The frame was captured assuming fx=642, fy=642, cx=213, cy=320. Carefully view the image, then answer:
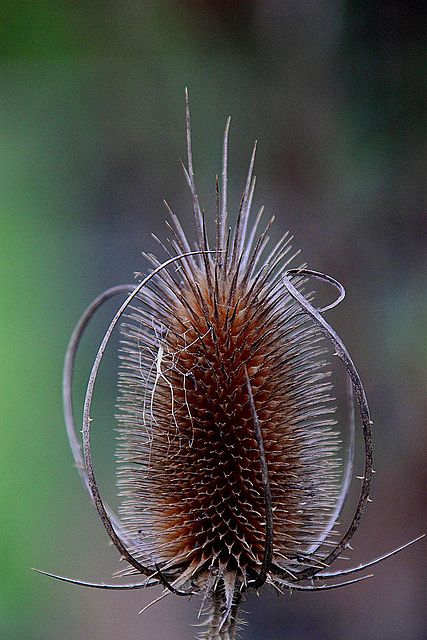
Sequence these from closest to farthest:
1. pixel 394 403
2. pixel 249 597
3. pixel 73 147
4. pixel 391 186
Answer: pixel 249 597 → pixel 394 403 → pixel 391 186 → pixel 73 147

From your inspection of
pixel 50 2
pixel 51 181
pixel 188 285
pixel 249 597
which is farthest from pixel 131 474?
pixel 50 2

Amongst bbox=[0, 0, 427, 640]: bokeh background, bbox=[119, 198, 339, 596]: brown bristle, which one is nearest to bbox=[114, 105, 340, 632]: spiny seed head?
bbox=[119, 198, 339, 596]: brown bristle

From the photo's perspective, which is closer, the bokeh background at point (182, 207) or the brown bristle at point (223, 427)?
the brown bristle at point (223, 427)

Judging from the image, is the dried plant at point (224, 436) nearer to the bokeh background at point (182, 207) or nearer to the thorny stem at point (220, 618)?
the thorny stem at point (220, 618)

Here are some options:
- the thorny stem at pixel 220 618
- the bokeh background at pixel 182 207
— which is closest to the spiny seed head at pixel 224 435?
the thorny stem at pixel 220 618

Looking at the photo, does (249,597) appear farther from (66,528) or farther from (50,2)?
(50,2)

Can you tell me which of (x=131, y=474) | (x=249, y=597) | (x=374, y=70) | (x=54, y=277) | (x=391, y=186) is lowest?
(x=249, y=597)

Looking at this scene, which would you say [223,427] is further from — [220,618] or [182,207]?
[182,207]

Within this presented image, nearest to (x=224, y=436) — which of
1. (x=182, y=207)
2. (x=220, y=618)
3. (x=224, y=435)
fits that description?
(x=224, y=435)

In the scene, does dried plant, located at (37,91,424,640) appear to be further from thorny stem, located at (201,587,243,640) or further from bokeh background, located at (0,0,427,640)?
bokeh background, located at (0,0,427,640)
